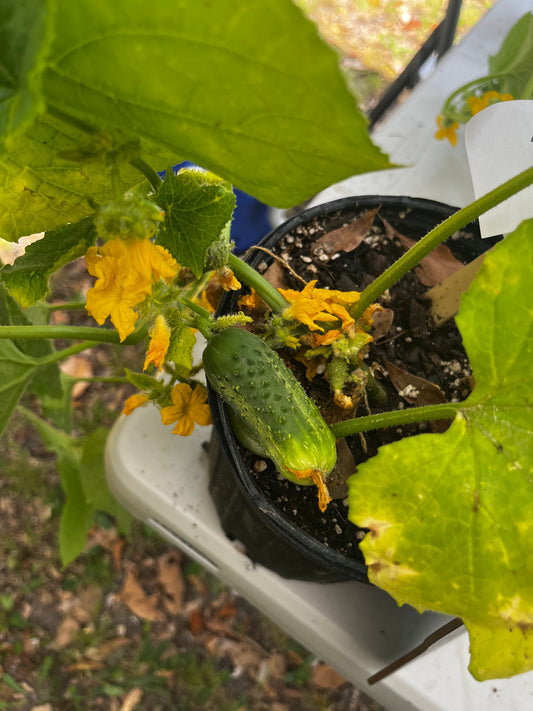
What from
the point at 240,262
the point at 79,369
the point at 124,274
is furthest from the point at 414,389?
the point at 79,369

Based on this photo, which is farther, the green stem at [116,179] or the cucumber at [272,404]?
the cucumber at [272,404]

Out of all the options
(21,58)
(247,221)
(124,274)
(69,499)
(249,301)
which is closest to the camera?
(21,58)

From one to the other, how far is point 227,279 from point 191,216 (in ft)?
0.39

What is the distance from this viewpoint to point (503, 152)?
23.3 inches

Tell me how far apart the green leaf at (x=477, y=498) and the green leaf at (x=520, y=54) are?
689mm

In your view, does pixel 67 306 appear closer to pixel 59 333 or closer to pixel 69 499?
pixel 59 333

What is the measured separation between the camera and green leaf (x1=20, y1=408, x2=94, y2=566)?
3.67 feet

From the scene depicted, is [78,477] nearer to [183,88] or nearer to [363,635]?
[363,635]

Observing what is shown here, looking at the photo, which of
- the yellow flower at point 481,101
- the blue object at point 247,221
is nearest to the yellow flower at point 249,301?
the yellow flower at point 481,101

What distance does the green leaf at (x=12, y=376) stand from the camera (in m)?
0.80

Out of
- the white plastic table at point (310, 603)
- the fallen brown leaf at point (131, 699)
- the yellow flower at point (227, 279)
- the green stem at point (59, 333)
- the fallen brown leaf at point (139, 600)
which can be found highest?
the yellow flower at point (227, 279)

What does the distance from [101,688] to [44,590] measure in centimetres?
26

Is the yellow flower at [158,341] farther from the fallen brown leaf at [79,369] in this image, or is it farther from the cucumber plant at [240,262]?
the fallen brown leaf at [79,369]

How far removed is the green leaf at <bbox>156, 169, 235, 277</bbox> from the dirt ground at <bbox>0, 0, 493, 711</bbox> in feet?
3.60
